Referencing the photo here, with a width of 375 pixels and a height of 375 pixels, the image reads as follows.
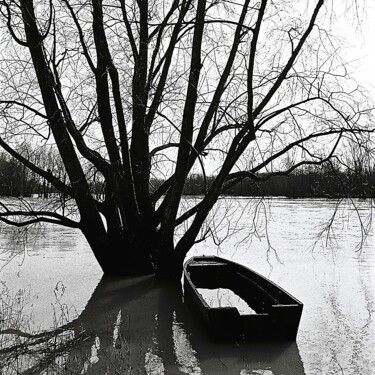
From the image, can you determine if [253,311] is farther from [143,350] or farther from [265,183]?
[265,183]

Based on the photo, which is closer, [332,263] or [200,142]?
[200,142]

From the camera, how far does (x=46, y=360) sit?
5.50 meters

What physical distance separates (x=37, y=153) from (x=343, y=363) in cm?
732

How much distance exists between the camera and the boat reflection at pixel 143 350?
210 inches

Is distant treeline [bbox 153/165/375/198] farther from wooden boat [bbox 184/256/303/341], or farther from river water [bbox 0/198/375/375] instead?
wooden boat [bbox 184/256/303/341]

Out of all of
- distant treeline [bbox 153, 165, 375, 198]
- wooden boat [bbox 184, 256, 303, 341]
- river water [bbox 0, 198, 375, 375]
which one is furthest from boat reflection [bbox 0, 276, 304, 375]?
distant treeline [bbox 153, 165, 375, 198]

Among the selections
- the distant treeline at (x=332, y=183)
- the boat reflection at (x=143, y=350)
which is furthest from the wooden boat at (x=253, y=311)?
the distant treeline at (x=332, y=183)

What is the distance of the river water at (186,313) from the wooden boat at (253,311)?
191 mm

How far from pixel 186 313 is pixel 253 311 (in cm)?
103

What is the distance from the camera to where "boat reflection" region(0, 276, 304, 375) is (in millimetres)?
5340

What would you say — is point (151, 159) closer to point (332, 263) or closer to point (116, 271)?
point (116, 271)

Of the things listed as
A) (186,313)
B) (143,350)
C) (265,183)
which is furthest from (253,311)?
(265,183)

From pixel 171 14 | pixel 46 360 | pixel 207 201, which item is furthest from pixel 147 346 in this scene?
pixel 171 14

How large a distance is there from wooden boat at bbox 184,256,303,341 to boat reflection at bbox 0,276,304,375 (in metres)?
0.14
